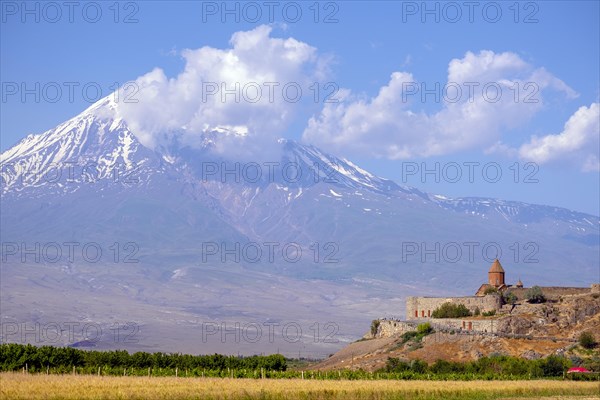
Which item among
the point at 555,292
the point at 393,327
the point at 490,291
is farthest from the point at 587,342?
the point at 393,327

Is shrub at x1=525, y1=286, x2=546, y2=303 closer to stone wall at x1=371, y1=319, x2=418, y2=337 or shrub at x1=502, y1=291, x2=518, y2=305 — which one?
shrub at x1=502, y1=291, x2=518, y2=305

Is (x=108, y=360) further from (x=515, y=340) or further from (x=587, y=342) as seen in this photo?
(x=587, y=342)

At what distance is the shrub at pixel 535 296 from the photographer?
3958 inches

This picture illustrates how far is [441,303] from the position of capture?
10406 centimetres

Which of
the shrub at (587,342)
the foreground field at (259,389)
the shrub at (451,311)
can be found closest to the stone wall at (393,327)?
the shrub at (451,311)

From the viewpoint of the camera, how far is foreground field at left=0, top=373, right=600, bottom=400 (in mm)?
46094

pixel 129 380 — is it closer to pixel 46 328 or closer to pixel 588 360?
pixel 588 360

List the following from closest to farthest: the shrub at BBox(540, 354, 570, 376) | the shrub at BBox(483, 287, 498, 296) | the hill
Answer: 1. the shrub at BBox(540, 354, 570, 376)
2. the hill
3. the shrub at BBox(483, 287, 498, 296)

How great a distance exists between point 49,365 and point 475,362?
111 ft

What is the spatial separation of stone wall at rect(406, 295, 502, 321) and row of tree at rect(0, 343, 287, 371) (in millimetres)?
30204

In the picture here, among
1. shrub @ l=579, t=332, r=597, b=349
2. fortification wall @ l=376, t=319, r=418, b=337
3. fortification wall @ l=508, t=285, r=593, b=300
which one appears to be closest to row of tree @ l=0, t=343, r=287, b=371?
fortification wall @ l=376, t=319, r=418, b=337

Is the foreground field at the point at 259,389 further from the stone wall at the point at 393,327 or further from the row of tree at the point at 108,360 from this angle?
the stone wall at the point at 393,327

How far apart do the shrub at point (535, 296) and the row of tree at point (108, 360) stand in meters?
33.9

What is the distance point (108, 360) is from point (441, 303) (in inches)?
1726
